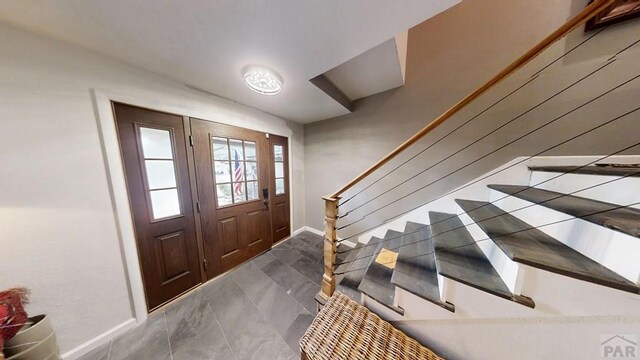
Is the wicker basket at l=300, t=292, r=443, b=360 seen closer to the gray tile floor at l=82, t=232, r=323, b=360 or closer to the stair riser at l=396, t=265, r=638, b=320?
the stair riser at l=396, t=265, r=638, b=320

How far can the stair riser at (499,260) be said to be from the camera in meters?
0.76

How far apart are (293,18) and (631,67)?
89.1 inches

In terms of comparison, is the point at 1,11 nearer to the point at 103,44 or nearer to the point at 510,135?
the point at 103,44

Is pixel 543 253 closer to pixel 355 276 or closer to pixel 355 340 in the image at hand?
pixel 355 340

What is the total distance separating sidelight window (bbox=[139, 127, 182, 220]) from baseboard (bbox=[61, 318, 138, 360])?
0.86 m

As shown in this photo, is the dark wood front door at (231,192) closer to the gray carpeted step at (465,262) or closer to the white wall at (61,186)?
the white wall at (61,186)

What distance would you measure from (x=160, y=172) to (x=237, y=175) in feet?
2.34

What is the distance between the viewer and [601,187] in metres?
0.89

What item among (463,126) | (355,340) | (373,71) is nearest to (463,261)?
(355,340)

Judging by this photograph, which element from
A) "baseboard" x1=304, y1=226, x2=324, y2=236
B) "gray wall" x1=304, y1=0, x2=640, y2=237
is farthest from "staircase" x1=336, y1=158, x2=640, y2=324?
"baseboard" x1=304, y1=226, x2=324, y2=236

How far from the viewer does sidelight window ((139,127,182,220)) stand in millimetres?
1427

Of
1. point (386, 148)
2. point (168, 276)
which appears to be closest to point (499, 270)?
point (386, 148)

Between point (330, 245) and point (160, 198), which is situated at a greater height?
point (160, 198)

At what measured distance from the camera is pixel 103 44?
42.9 inches
